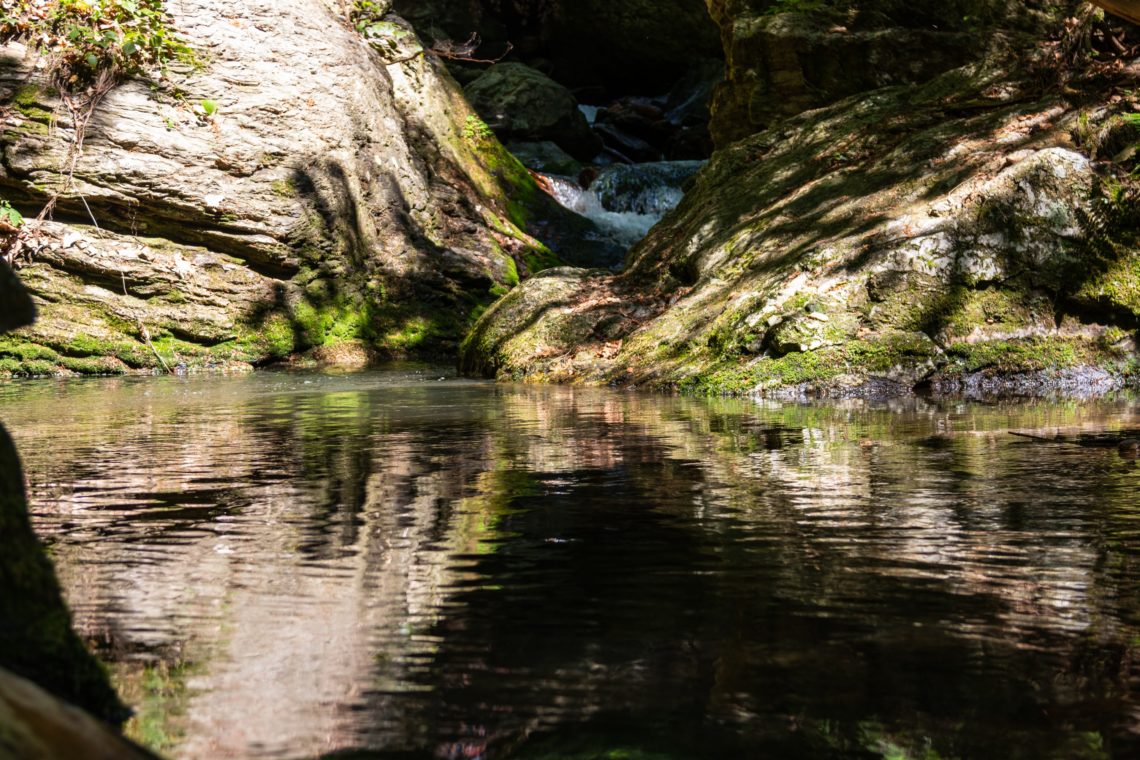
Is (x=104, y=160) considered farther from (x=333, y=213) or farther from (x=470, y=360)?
(x=470, y=360)

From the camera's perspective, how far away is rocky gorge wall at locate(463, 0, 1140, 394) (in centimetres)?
858

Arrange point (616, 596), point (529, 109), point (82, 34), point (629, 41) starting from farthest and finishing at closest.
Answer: point (629, 41)
point (529, 109)
point (82, 34)
point (616, 596)

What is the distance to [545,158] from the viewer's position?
23.7m

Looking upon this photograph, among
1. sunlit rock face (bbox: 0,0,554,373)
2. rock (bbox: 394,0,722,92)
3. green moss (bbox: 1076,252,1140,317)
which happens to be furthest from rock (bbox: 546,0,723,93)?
green moss (bbox: 1076,252,1140,317)

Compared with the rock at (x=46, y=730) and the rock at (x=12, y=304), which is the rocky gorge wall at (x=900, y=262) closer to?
the rock at (x=12, y=304)

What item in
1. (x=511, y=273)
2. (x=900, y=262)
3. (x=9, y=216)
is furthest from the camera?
(x=511, y=273)

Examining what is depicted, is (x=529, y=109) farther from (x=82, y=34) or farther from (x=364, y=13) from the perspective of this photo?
(x=82, y=34)

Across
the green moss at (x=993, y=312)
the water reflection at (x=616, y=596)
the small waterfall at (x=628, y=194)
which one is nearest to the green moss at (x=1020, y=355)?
the green moss at (x=993, y=312)

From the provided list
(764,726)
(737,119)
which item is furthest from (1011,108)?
(764,726)

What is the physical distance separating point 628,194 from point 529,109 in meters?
4.27

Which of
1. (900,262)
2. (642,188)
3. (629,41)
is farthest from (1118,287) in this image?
(629,41)

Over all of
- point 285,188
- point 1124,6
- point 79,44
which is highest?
point 79,44

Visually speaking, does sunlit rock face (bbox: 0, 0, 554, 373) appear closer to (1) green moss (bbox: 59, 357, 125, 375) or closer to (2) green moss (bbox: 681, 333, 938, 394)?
(1) green moss (bbox: 59, 357, 125, 375)

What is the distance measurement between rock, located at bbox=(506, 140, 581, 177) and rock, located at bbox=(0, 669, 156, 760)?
2235 centimetres
